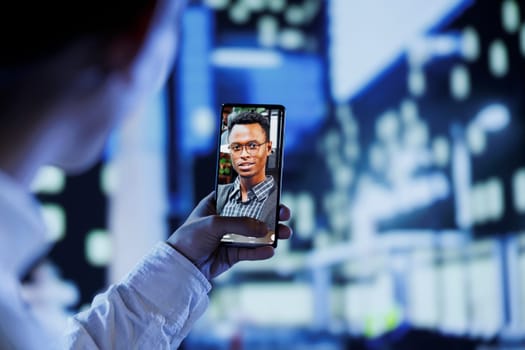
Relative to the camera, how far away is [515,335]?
13.1 ft

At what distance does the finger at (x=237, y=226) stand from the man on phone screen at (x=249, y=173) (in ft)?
0.08

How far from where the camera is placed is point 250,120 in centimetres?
94

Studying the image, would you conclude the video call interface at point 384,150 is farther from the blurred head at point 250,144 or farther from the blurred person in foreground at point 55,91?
the blurred person in foreground at point 55,91

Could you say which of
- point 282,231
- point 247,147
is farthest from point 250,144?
point 282,231

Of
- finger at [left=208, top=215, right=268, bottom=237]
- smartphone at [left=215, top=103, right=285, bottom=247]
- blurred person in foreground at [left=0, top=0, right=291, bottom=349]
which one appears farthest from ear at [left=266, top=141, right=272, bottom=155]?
blurred person in foreground at [left=0, top=0, right=291, bottom=349]

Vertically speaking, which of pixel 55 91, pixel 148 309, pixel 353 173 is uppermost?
pixel 55 91

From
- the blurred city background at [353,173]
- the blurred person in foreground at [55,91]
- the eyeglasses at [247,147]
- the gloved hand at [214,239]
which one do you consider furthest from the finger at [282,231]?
the blurred city background at [353,173]

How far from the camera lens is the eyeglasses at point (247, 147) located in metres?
0.93

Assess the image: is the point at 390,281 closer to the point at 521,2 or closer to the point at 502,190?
the point at 502,190

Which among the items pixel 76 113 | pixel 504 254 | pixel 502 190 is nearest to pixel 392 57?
pixel 502 190

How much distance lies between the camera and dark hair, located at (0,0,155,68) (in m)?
0.41

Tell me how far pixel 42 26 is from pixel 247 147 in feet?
1.75

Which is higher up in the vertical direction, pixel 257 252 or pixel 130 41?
pixel 130 41

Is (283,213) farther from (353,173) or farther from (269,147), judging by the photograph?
(353,173)
